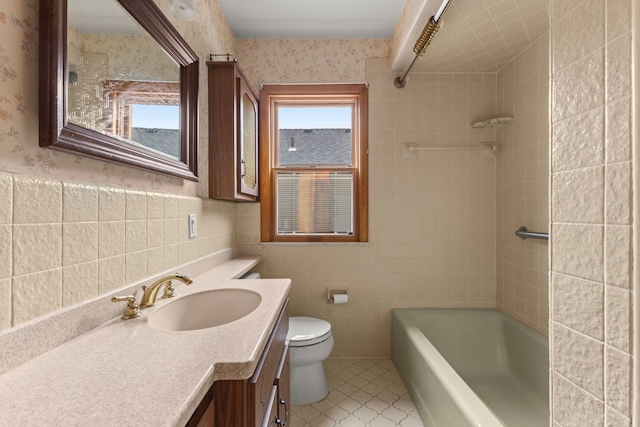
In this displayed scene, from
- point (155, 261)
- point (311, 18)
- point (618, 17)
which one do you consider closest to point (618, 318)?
point (618, 17)

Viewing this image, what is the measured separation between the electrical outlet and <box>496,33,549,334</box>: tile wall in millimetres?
1959

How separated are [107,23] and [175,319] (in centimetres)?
96

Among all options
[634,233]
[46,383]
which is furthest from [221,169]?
[634,233]

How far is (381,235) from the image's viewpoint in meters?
2.10

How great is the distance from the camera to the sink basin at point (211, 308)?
1.03m

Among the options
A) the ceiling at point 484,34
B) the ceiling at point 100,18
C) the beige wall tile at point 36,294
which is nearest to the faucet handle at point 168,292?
the beige wall tile at point 36,294

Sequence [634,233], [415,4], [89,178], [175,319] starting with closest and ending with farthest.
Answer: [634,233]
[89,178]
[175,319]
[415,4]

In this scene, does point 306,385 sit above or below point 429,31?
below

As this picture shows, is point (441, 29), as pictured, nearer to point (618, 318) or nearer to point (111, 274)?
point (618, 318)

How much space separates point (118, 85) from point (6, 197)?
1.53ft

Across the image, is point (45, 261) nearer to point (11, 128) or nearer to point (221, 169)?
point (11, 128)

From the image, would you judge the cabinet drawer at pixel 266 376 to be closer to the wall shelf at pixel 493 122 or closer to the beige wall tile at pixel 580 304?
the beige wall tile at pixel 580 304

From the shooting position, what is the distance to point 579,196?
0.48 metres

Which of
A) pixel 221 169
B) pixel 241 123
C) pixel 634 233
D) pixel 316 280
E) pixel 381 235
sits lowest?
pixel 316 280
